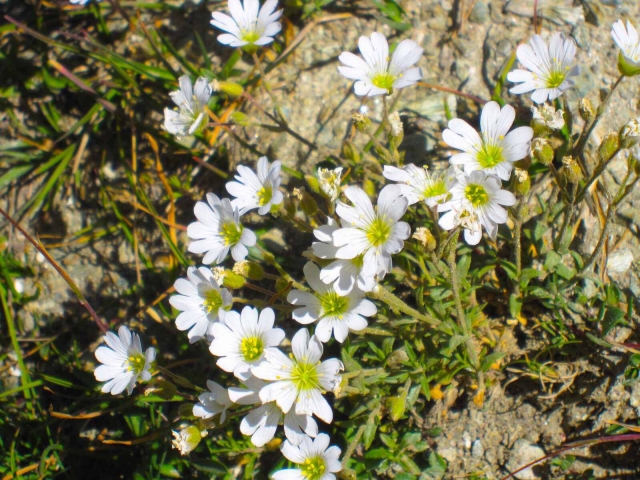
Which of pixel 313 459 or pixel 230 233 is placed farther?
pixel 230 233

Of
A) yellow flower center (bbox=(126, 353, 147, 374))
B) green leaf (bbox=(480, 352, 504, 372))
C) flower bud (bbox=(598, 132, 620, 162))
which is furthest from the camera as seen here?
yellow flower center (bbox=(126, 353, 147, 374))

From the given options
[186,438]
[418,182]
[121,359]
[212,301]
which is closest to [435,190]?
[418,182]

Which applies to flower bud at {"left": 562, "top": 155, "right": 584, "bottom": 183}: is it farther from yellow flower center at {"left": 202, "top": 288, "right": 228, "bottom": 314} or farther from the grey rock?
yellow flower center at {"left": 202, "top": 288, "right": 228, "bottom": 314}

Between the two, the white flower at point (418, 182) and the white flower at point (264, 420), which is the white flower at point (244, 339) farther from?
the white flower at point (418, 182)

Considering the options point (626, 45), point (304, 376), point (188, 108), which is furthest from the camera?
point (188, 108)

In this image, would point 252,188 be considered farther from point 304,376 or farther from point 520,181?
point 520,181

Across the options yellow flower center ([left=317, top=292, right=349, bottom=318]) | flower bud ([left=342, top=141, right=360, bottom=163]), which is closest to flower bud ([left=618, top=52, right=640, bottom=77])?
→ flower bud ([left=342, top=141, right=360, bottom=163])
